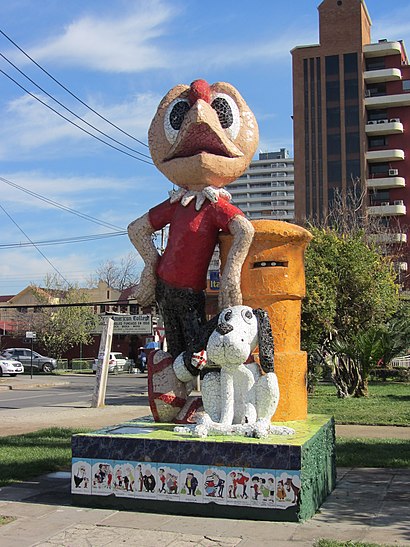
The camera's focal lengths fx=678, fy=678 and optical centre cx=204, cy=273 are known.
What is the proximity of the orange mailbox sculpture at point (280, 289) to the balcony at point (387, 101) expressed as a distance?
1797 inches

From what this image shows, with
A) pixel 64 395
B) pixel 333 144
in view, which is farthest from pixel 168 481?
pixel 333 144

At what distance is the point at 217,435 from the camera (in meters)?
6.12

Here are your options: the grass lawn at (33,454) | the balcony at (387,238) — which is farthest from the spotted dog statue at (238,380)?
the balcony at (387,238)

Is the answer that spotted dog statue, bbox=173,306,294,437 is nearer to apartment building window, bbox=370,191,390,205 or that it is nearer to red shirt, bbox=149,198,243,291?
red shirt, bbox=149,198,243,291

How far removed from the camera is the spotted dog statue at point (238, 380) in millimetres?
6215

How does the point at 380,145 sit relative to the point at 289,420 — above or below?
above

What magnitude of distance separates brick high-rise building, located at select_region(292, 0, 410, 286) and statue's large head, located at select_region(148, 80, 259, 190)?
42.5m

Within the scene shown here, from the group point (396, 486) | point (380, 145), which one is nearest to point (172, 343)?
point (396, 486)

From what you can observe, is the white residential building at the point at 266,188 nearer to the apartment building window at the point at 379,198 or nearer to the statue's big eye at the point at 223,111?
the apartment building window at the point at 379,198

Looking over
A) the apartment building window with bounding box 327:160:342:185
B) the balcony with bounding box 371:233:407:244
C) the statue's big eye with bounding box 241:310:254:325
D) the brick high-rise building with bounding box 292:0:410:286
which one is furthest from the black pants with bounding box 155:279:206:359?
the apartment building window with bounding box 327:160:342:185

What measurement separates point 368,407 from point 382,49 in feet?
A: 137

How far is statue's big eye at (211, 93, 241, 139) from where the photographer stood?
24.3 feet

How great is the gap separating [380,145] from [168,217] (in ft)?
152

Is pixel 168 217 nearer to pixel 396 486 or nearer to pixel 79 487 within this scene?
pixel 79 487
